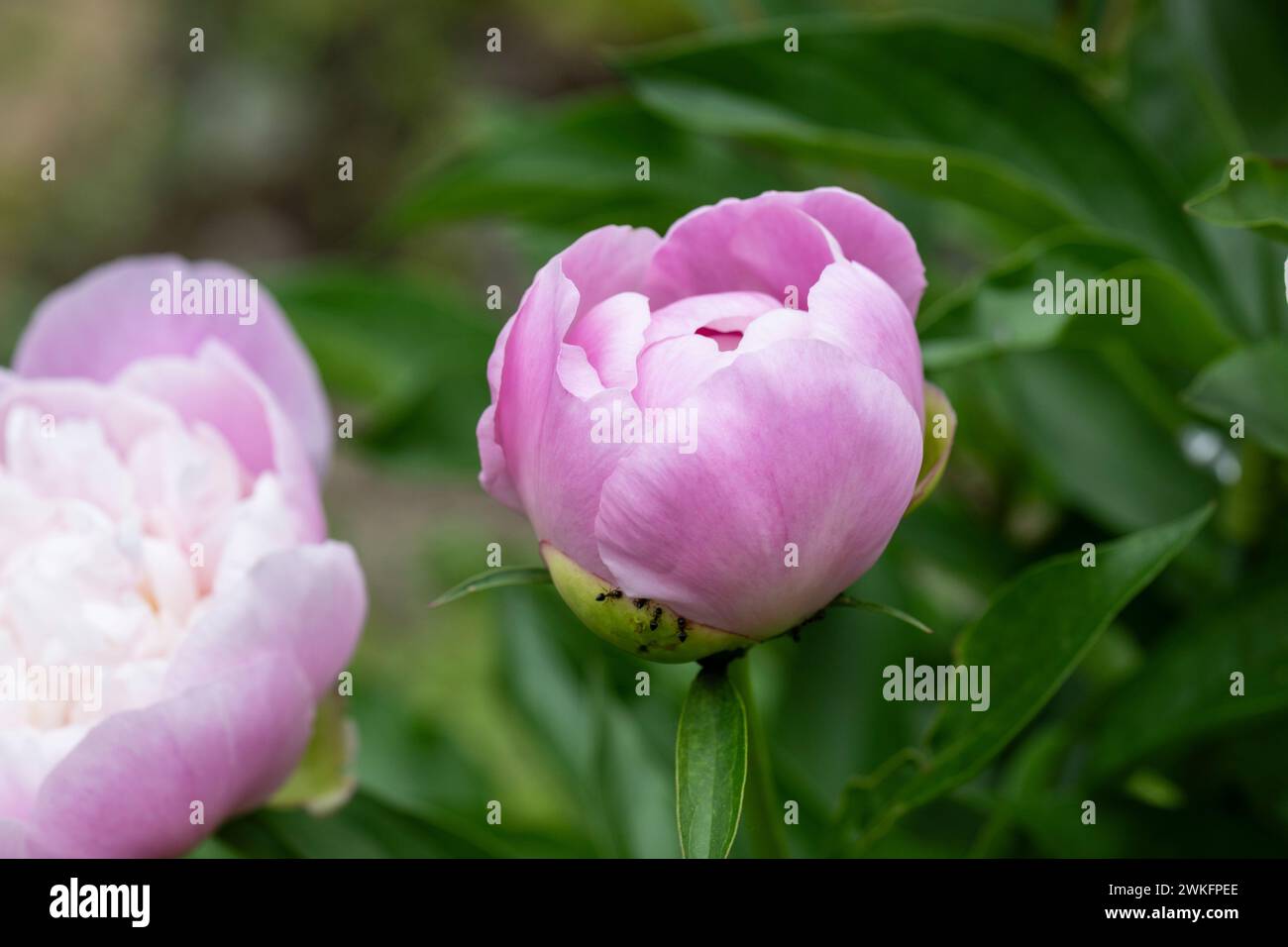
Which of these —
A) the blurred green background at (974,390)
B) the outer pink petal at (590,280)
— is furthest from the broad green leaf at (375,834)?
the outer pink petal at (590,280)

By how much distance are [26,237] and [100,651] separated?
2448mm

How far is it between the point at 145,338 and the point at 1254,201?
15.5 inches

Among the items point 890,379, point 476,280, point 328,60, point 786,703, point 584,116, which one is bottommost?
point 786,703

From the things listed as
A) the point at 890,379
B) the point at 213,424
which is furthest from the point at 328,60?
the point at 890,379

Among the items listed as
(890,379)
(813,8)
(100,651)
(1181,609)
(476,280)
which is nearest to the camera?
(890,379)

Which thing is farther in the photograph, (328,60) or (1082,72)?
(328,60)

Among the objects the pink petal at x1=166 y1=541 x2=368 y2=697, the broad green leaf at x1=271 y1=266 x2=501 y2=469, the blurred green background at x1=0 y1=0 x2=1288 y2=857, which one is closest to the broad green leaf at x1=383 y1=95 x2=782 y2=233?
the blurred green background at x1=0 y1=0 x2=1288 y2=857

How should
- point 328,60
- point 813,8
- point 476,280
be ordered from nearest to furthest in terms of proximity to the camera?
point 813,8 < point 476,280 < point 328,60

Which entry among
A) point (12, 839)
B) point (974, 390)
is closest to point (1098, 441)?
point (974, 390)

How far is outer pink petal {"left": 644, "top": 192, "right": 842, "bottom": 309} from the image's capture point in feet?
1.22

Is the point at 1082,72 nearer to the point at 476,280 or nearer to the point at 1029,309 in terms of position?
the point at 1029,309

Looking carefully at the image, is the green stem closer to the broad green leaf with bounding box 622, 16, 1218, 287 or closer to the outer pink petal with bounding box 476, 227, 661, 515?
the outer pink petal with bounding box 476, 227, 661, 515

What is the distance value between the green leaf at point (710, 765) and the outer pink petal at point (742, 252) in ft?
0.34

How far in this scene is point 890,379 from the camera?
0.35 m
